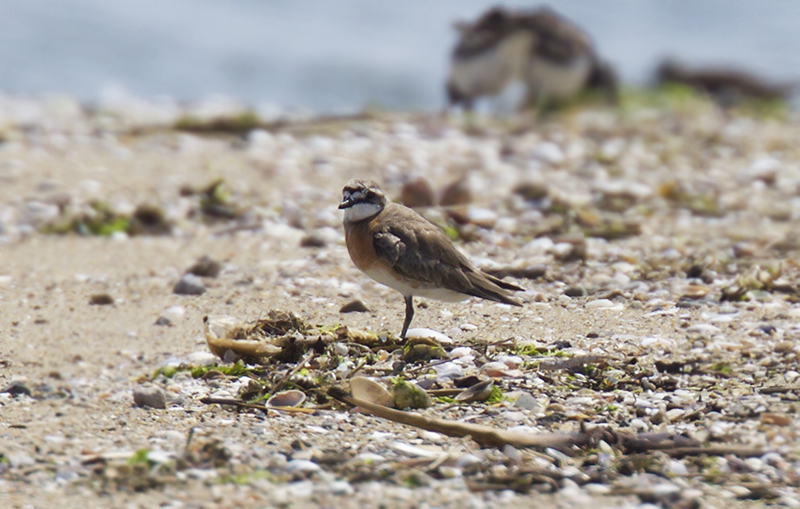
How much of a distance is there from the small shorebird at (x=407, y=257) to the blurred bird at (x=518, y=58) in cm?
781

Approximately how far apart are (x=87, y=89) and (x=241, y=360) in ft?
41.7

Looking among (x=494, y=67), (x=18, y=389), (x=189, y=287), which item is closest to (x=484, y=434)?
(x=18, y=389)

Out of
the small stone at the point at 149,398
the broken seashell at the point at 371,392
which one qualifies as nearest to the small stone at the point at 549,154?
the broken seashell at the point at 371,392

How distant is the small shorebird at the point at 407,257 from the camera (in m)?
5.37

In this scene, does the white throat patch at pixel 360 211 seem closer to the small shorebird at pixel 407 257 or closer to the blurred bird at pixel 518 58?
the small shorebird at pixel 407 257

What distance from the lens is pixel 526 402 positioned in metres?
4.48

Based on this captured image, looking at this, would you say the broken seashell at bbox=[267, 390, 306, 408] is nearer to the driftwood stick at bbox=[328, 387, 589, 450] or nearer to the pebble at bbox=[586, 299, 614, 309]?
the driftwood stick at bbox=[328, 387, 589, 450]

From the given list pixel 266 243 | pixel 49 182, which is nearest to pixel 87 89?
pixel 49 182

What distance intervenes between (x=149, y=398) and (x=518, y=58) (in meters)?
9.38

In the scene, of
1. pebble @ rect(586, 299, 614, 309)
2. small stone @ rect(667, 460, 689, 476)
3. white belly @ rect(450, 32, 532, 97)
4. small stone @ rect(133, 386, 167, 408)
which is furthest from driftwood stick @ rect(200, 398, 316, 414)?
white belly @ rect(450, 32, 532, 97)

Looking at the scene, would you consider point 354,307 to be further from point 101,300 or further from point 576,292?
point 101,300

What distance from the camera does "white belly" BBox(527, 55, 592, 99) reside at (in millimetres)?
13266

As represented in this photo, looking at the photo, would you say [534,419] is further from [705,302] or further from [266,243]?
[266,243]

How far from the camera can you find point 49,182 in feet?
27.2
